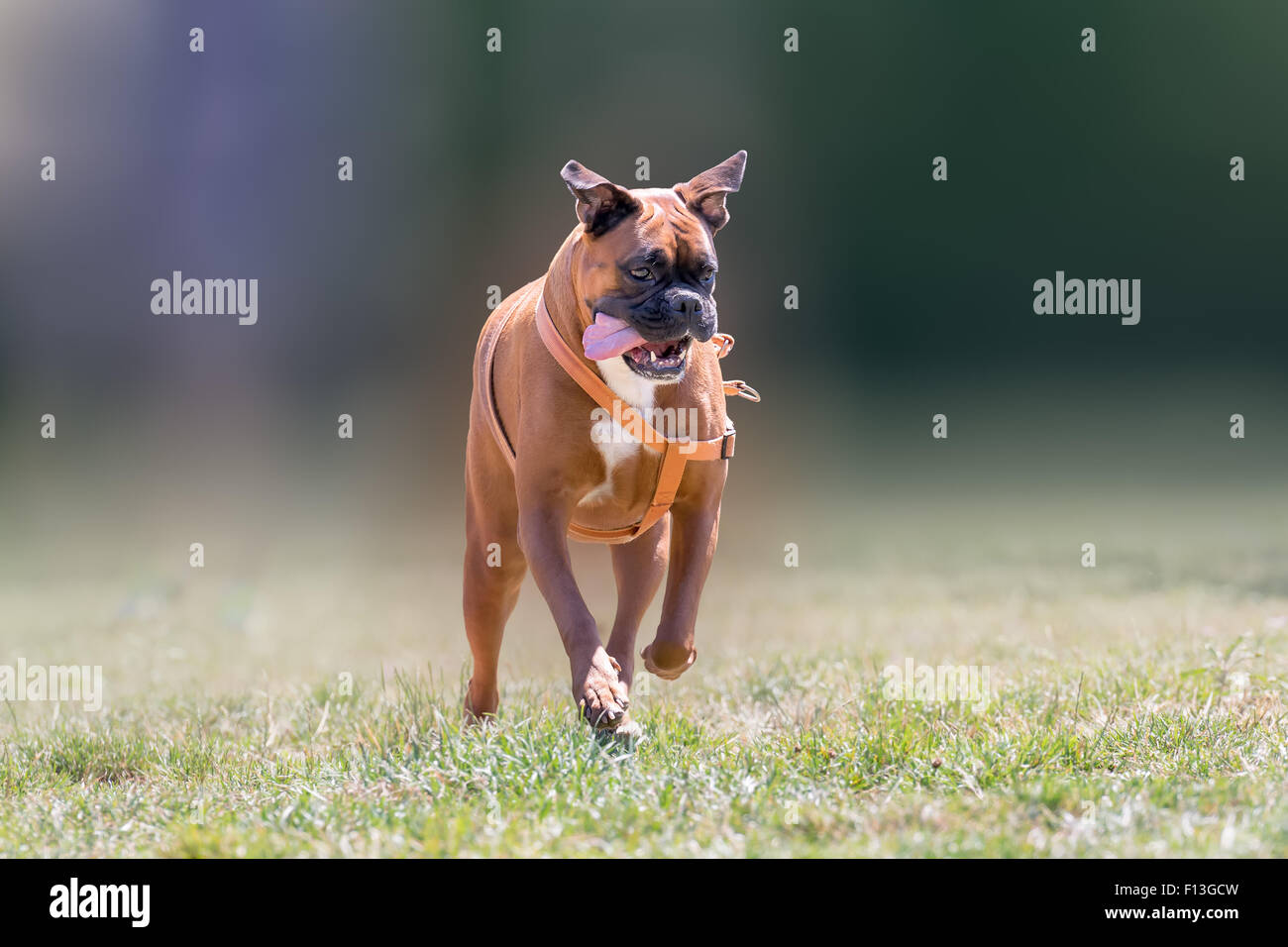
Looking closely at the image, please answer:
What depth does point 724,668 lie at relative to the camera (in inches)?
234

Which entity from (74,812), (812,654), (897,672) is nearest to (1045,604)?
(812,654)

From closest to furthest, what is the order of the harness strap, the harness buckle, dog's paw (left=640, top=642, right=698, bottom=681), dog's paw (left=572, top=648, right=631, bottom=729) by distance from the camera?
dog's paw (left=572, top=648, right=631, bottom=729) < the harness strap < dog's paw (left=640, top=642, right=698, bottom=681) < the harness buckle

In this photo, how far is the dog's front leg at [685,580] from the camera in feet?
14.0

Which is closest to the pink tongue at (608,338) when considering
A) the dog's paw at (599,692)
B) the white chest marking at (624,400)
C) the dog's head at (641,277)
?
the dog's head at (641,277)

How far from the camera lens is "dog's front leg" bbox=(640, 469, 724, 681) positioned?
14.0 ft

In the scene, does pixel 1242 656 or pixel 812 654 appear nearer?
pixel 1242 656

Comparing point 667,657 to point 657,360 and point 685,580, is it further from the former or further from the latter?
point 657,360

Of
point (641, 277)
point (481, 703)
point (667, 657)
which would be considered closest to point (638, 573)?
point (667, 657)

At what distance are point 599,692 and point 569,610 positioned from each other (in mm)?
301

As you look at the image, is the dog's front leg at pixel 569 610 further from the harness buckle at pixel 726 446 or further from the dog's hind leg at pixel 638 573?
the harness buckle at pixel 726 446

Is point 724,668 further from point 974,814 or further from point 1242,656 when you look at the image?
point 974,814

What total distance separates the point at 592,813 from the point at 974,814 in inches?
37.8

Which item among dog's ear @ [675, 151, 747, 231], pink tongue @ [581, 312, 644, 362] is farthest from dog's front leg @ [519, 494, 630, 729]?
dog's ear @ [675, 151, 747, 231]

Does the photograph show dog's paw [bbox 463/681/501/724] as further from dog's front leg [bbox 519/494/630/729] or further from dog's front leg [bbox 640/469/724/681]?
dog's front leg [bbox 519/494/630/729]
